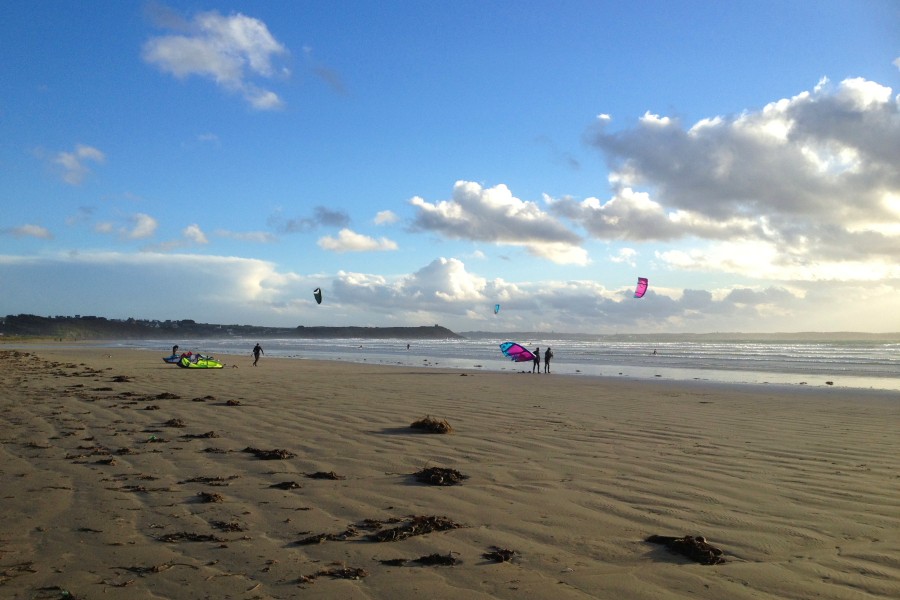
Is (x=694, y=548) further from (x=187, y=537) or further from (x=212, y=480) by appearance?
(x=212, y=480)

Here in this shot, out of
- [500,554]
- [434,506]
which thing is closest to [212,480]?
[434,506]

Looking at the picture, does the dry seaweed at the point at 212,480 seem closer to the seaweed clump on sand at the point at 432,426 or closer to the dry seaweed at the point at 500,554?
the dry seaweed at the point at 500,554

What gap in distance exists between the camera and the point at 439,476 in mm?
6145

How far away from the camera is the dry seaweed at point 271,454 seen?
23.6ft

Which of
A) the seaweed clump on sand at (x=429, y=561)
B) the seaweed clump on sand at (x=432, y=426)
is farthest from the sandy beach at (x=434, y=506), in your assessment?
the seaweed clump on sand at (x=432, y=426)

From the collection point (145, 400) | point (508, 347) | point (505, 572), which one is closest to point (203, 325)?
point (508, 347)

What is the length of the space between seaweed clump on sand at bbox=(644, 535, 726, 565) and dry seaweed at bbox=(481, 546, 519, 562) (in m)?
1.09

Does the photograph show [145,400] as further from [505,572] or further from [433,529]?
[505,572]

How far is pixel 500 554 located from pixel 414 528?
788 mm

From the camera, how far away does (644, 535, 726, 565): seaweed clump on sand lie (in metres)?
4.16

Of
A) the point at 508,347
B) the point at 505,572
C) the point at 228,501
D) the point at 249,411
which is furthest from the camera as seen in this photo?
the point at 508,347

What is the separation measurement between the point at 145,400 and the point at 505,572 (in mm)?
11117

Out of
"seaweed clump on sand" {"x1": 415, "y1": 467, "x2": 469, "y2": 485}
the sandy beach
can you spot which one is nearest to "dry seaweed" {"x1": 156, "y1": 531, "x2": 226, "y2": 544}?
the sandy beach

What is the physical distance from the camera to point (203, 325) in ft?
552
